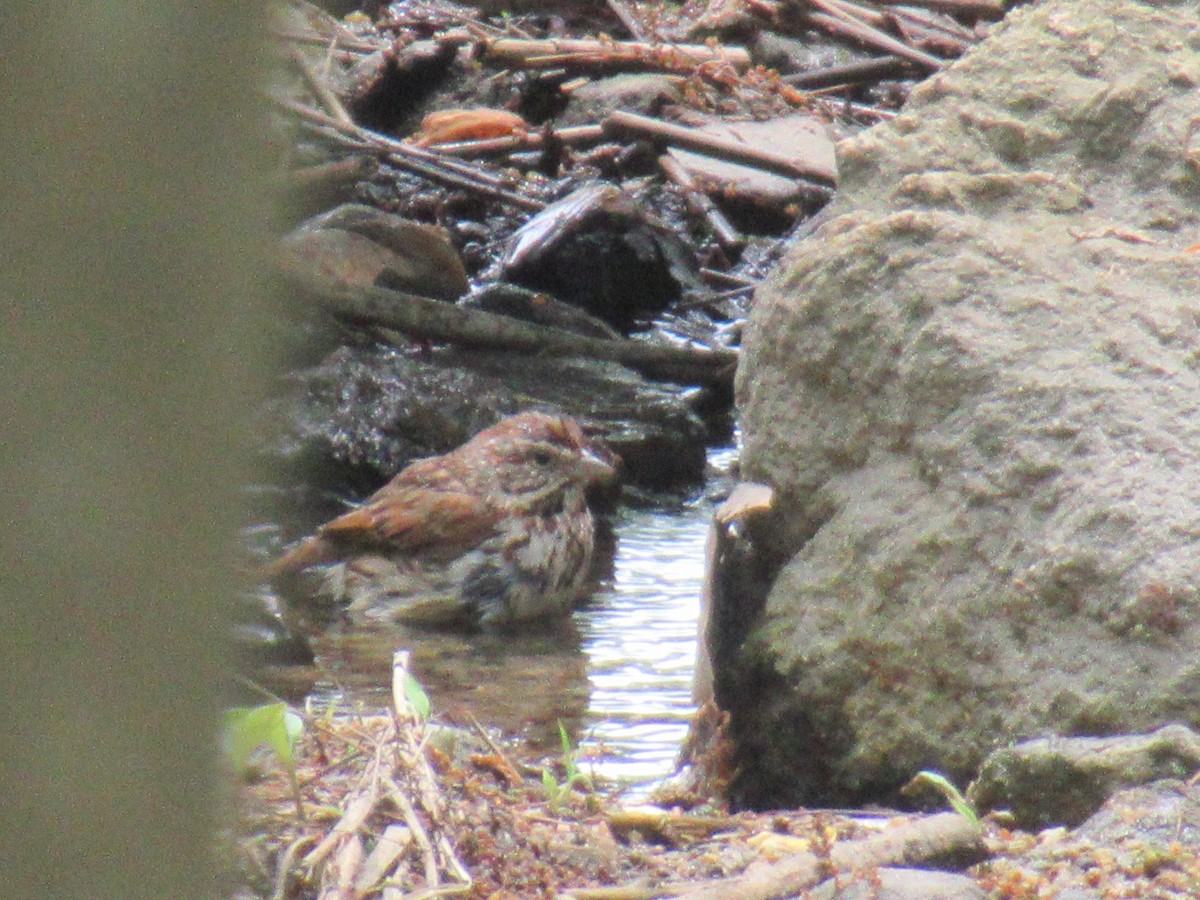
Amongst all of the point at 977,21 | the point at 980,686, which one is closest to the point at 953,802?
the point at 980,686

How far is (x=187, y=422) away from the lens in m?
0.73

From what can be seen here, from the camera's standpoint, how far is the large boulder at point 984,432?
143 inches

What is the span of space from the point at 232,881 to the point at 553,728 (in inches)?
189

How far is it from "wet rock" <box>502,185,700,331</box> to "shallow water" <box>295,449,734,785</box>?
2.12 metres

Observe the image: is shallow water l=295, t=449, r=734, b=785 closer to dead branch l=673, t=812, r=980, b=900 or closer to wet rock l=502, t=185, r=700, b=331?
dead branch l=673, t=812, r=980, b=900

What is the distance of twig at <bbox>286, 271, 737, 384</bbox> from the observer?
8656mm

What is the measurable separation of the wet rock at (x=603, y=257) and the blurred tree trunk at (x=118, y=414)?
30.0ft

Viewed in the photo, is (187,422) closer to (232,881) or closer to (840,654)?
(232,881)

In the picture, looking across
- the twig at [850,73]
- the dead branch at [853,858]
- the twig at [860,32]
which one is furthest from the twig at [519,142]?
the dead branch at [853,858]

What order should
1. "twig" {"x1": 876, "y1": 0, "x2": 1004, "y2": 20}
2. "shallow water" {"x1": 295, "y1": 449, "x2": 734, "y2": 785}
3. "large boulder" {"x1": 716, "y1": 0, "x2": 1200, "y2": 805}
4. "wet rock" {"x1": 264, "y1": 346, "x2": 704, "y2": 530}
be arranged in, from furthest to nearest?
"twig" {"x1": 876, "y1": 0, "x2": 1004, "y2": 20} < "wet rock" {"x1": 264, "y1": 346, "x2": 704, "y2": 530} < "shallow water" {"x1": 295, "y1": 449, "x2": 734, "y2": 785} < "large boulder" {"x1": 716, "y1": 0, "x2": 1200, "y2": 805}

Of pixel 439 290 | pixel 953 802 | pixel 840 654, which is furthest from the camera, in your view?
pixel 439 290

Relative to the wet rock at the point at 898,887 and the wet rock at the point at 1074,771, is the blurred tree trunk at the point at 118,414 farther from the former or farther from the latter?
the wet rock at the point at 1074,771

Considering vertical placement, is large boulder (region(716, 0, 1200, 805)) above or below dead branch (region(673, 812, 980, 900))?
above

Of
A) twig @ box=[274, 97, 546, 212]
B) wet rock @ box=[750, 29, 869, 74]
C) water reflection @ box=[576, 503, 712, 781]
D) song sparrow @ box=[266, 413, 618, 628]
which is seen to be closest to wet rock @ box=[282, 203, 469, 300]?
twig @ box=[274, 97, 546, 212]
